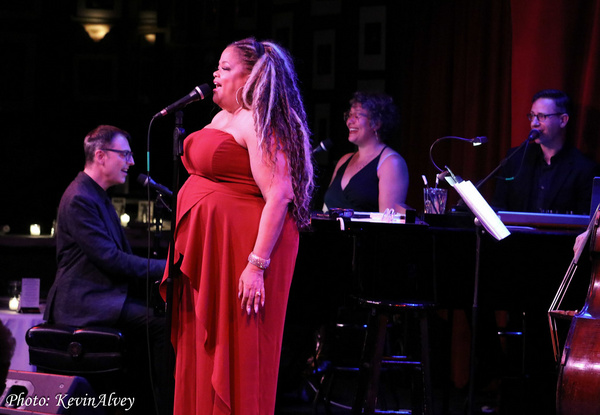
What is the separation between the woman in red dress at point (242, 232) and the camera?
2518mm

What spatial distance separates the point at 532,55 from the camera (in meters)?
4.67

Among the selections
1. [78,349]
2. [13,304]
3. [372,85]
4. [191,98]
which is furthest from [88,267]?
[372,85]

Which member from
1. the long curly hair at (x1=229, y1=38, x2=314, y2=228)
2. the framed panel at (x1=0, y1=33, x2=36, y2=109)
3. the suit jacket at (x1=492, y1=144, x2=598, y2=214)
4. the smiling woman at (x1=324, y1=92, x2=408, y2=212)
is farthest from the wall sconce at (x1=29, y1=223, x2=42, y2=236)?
the long curly hair at (x1=229, y1=38, x2=314, y2=228)

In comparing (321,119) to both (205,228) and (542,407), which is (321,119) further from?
(205,228)

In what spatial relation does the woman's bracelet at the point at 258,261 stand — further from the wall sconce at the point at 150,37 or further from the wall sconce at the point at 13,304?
the wall sconce at the point at 150,37

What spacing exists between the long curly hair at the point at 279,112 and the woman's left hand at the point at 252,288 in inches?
10.1

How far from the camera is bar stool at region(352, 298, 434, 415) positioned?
10.5ft

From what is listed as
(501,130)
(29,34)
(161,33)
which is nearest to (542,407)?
(501,130)

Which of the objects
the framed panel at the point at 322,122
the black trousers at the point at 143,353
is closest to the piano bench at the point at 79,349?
the black trousers at the point at 143,353

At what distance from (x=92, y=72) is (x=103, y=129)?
2391 millimetres

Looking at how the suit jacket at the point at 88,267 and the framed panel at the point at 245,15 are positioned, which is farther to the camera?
the framed panel at the point at 245,15

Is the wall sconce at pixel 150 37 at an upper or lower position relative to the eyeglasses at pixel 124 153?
upper

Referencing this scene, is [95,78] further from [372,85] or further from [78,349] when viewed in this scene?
[78,349]

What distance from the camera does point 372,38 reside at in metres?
5.77
